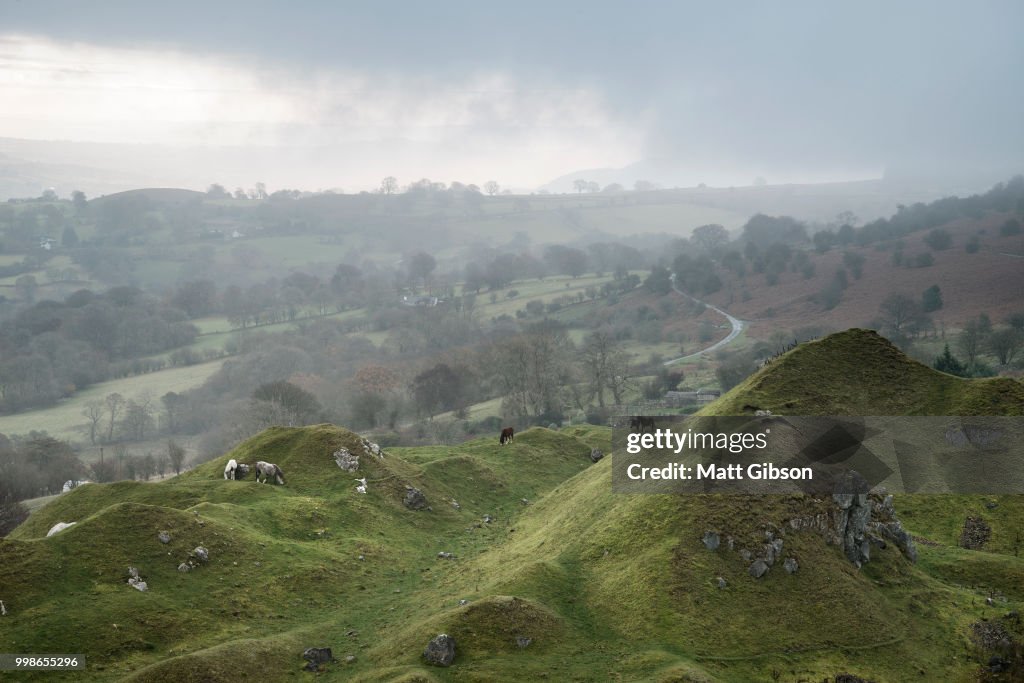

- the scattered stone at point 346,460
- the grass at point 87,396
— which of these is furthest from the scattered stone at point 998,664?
the grass at point 87,396

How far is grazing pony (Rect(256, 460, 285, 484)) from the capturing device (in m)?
53.7

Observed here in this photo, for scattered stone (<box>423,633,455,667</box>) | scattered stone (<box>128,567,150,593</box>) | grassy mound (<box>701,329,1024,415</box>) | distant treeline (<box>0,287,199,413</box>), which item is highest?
grassy mound (<box>701,329,1024,415</box>)

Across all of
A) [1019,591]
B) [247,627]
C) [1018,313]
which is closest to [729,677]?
[1019,591]

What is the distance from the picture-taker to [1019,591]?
39000mm

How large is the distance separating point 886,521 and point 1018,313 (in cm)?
10575

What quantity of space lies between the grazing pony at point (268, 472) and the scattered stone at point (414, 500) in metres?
8.48

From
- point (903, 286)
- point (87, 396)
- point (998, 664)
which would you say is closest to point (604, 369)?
point (998, 664)

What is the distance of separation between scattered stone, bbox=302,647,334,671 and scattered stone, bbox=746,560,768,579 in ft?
62.3

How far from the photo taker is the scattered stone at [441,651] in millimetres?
31333

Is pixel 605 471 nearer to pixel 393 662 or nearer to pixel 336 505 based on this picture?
pixel 336 505

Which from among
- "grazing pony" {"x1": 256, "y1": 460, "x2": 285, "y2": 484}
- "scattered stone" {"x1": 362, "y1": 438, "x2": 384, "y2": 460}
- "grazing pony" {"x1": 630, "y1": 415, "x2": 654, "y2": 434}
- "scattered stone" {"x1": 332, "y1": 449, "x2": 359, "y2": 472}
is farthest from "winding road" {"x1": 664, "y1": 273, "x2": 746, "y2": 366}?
"grazing pony" {"x1": 256, "y1": 460, "x2": 285, "y2": 484}

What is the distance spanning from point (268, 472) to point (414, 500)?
1005 cm

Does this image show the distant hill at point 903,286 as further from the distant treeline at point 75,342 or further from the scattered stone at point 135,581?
the scattered stone at point 135,581

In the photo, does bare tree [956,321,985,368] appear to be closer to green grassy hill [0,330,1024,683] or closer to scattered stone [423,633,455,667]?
green grassy hill [0,330,1024,683]
